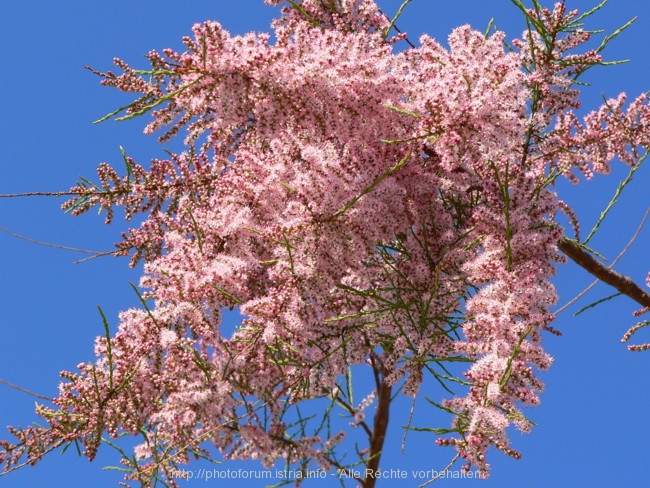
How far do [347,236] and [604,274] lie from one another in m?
2.16

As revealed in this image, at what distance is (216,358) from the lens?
4004mm

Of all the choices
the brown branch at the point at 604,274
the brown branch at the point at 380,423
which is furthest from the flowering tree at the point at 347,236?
the brown branch at the point at 380,423

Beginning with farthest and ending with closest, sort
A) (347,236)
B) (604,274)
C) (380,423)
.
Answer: (380,423), (604,274), (347,236)

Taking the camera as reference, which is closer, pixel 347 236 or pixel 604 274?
pixel 347 236

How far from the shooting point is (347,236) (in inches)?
143

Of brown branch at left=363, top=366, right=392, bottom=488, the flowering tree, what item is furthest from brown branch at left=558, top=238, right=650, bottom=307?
brown branch at left=363, top=366, right=392, bottom=488

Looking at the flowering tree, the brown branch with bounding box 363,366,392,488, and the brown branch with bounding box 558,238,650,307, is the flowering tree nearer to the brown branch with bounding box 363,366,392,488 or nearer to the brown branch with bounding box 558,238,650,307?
the brown branch with bounding box 558,238,650,307

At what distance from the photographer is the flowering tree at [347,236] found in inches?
133

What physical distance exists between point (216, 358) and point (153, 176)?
1632mm

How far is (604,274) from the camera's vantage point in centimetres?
484

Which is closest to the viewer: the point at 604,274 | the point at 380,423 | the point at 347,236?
the point at 347,236

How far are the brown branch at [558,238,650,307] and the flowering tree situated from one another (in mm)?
75

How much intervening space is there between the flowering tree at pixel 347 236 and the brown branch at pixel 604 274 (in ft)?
0.25

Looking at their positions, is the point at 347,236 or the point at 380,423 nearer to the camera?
the point at 347,236
